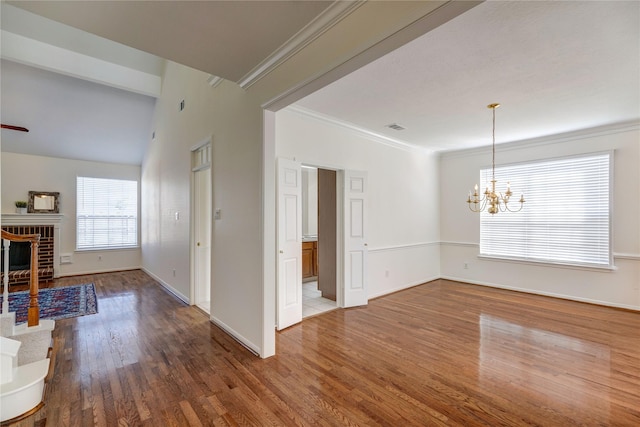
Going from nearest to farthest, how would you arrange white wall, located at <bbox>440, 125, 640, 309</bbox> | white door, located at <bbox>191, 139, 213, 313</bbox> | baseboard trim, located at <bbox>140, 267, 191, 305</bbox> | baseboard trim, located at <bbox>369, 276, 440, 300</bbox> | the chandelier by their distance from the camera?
the chandelier < white wall, located at <bbox>440, 125, 640, 309</bbox> < white door, located at <bbox>191, 139, 213, 313</bbox> < baseboard trim, located at <bbox>140, 267, 191, 305</bbox> < baseboard trim, located at <bbox>369, 276, 440, 300</bbox>

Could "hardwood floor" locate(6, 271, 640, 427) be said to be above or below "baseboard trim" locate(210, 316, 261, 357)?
below

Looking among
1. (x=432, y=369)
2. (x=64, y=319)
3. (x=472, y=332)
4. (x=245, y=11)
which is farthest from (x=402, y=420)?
(x=64, y=319)

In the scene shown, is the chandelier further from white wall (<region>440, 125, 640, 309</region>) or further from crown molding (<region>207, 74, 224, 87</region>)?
crown molding (<region>207, 74, 224, 87</region>)

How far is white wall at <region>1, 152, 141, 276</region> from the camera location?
20.0ft

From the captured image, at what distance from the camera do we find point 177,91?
16.6 feet

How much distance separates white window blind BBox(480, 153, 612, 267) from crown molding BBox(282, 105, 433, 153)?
1.71 m

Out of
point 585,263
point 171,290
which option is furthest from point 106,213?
point 585,263

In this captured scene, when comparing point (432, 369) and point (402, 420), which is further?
point (432, 369)

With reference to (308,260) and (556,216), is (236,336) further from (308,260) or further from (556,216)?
(556,216)

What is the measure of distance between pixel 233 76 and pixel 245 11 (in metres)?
1.07

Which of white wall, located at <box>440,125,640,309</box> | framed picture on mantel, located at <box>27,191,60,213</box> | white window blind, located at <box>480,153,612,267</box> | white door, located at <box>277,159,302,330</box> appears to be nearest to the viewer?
white door, located at <box>277,159,302,330</box>

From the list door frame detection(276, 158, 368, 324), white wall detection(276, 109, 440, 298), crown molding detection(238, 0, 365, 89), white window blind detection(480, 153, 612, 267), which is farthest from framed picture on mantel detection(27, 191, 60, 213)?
white window blind detection(480, 153, 612, 267)

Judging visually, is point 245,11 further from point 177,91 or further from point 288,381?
point 177,91

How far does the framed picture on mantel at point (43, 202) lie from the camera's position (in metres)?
6.22
